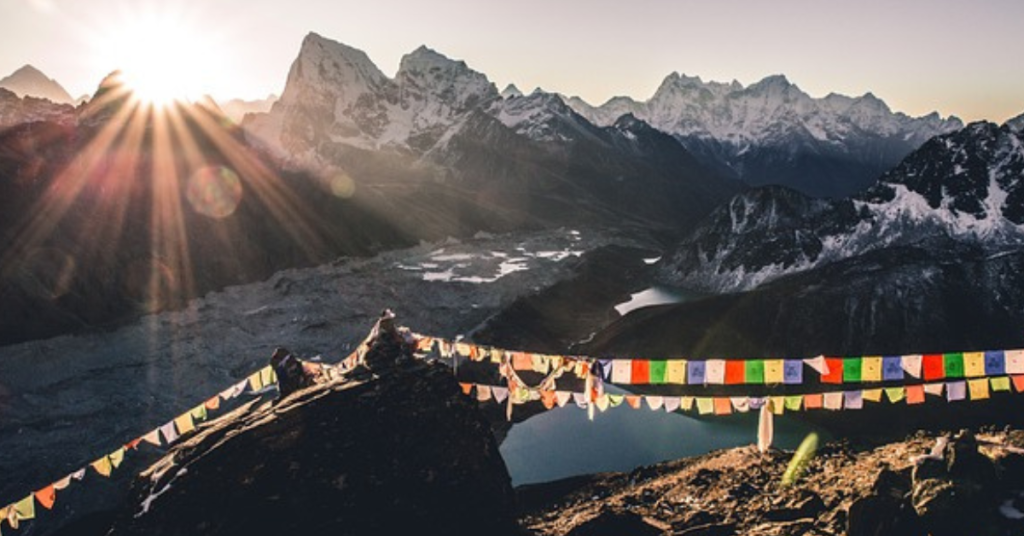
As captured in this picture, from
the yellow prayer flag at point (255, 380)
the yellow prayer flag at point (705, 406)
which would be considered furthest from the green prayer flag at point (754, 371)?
the yellow prayer flag at point (255, 380)

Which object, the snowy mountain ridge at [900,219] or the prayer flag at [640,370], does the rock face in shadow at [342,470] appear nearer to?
the prayer flag at [640,370]

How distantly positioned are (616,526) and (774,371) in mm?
9859

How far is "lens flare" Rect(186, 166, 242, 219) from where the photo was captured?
149 metres

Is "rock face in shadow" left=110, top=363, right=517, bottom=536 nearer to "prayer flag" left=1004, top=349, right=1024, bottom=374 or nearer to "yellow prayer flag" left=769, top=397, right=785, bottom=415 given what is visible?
"yellow prayer flag" left=769, top=397, right=785, bottom=415

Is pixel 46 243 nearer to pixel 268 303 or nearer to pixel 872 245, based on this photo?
pixel 268 303

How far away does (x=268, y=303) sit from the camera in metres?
118

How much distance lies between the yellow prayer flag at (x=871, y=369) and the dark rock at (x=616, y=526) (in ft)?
37.5

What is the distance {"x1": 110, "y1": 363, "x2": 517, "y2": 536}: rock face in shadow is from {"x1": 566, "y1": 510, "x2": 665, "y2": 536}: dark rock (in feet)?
10.1

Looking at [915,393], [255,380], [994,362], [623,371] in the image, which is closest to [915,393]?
[915,393]

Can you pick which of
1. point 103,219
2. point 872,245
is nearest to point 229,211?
point 103,219

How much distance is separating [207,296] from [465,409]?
10795 cm

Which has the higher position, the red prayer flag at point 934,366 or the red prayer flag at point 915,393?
the red prayer flag at point 934,366

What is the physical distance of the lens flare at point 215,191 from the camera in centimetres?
14875

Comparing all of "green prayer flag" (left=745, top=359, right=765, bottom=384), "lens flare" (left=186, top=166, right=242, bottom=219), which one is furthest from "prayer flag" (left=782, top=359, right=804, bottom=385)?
"lens flare" (left=186, top=166, right=242, bottom=219)
